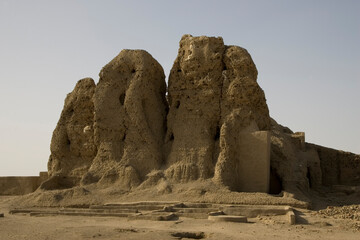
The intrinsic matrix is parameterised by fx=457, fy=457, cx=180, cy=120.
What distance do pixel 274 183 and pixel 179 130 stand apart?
4.16m

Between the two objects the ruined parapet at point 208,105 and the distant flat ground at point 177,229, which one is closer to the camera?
the distant flat ground at point 177,229

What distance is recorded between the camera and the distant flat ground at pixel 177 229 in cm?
993

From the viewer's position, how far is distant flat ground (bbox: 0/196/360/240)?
9.93 metres

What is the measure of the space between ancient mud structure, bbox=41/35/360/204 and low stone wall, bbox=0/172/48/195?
5.10ft

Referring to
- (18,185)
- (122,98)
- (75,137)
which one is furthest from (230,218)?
(18,185)

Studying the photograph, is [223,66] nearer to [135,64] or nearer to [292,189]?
[135,64]

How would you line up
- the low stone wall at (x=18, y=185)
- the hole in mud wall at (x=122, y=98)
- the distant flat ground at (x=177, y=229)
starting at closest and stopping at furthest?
the distant flat ground at (x=177, y=229)
the hole in mud wall at (x=122, y=98)
the low stone wall at (x=18, y=185)

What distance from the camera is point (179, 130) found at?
17.6 metres

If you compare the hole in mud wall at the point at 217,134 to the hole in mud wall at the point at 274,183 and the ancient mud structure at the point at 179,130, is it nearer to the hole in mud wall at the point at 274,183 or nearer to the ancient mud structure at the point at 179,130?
the ancient mud structure at the point at 179,130

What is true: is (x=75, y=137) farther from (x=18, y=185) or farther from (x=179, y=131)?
(x=179, y=131)

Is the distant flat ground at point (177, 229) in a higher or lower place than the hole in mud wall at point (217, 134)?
lower

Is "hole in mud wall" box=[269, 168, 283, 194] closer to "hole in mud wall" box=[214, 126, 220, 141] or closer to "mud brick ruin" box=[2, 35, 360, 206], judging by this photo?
"mud brick ruin" box=[2, 35, 360, 206]

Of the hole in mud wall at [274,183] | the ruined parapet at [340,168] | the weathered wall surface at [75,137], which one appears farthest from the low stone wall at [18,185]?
the ruined parapet at [340,168]

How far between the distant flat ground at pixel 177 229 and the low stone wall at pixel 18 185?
26.0 ft
